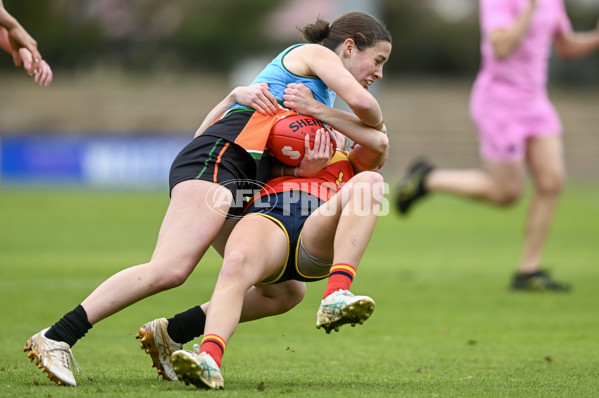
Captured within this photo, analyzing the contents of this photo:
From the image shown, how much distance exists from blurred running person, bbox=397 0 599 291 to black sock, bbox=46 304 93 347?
17.3ft

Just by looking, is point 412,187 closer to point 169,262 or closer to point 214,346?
point 169,262

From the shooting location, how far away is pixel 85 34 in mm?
36906

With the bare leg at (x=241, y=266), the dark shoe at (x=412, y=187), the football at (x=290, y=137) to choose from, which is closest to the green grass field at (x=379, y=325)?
the bare leg at (x=241, y=266)

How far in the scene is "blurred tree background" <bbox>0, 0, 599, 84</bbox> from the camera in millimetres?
37031

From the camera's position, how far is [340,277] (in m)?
4.40

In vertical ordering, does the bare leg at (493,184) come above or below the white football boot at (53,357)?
below

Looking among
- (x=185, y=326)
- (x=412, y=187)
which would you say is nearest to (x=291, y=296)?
(x=185, y=326)

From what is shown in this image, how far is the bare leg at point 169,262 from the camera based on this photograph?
4473mm

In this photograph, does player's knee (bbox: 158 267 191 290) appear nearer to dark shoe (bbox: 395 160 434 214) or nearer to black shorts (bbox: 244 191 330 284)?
black shorts (bbox: 244 191 330 284)

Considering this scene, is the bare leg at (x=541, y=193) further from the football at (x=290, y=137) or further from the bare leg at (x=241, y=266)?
the bare leg at (x=241, y=266)

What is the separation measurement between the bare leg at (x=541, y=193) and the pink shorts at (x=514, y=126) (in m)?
0.10

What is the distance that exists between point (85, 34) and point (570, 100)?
17.9 meters

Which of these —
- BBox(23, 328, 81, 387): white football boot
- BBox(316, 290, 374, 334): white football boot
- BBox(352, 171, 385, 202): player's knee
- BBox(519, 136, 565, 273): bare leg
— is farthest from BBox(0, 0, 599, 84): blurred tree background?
BBox(316, 290, 374, 334): white football boot

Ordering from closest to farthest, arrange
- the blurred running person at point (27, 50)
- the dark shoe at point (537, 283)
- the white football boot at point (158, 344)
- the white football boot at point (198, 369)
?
the white football boot at point (198, 369) < the white football boot at point (158, 344) < the blurred running person at point (27, 50) < the dark shoe at point (537, 283)
